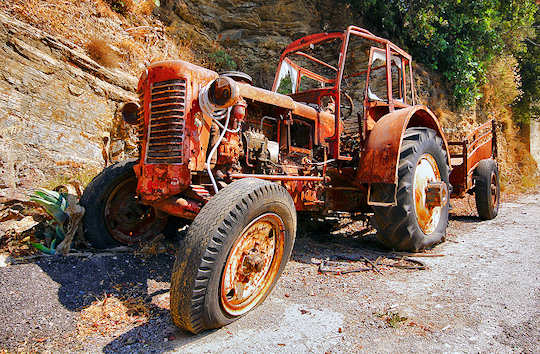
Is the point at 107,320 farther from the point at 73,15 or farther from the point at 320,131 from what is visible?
the point at 73,15

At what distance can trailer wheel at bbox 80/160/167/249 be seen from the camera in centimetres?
313

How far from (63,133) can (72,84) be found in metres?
0.74

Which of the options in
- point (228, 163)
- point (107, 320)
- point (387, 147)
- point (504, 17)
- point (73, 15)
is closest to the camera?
point (107, 320)

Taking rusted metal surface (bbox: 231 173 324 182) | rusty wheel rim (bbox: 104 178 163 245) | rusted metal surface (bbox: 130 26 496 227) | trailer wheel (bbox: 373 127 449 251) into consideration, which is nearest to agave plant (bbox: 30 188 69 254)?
rusty wheel rim (bbox: 104 178 163 245)

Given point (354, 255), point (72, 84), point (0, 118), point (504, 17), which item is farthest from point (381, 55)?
point (504, 17)

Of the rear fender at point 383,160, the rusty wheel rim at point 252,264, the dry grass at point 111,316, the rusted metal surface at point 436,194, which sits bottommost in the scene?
the dry grass at point 111,316

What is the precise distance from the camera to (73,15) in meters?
5.52

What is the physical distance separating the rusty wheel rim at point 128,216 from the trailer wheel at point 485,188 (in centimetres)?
563

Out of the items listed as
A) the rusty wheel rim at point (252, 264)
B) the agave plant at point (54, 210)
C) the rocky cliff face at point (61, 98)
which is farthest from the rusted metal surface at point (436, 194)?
the agave plant at point (54, 210)

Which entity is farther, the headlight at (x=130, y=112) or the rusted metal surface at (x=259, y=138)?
the headlight at (x=130, y=112)

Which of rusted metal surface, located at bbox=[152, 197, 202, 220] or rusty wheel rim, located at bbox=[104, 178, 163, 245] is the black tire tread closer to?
rusty wheel rim, located at bbox=[104, 178, 163, 245]

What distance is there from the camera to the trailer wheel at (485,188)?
236 inches

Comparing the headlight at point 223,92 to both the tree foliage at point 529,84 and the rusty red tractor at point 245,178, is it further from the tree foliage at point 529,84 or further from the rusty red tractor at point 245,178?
the tree foliage at point 529,84

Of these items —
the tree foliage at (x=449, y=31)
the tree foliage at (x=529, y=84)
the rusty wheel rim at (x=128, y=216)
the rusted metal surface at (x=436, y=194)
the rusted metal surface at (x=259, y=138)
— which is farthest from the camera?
the tree foliage at (x=529, y=84)
